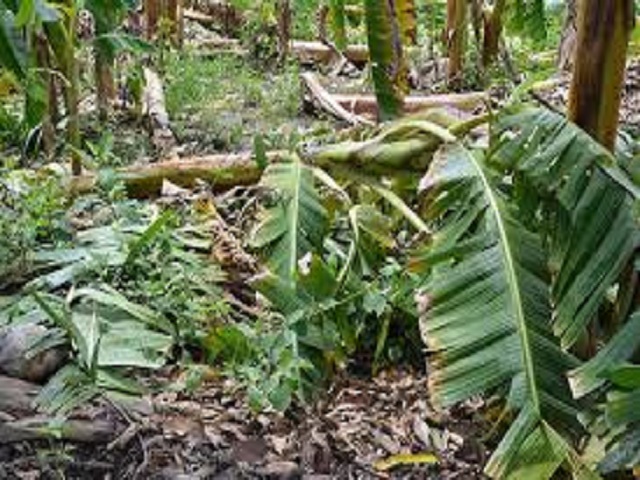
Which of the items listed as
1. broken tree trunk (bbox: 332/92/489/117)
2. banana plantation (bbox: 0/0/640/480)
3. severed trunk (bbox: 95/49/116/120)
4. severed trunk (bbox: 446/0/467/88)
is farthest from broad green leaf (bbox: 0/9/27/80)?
severed trunk (bbox: 446/0/467/88)

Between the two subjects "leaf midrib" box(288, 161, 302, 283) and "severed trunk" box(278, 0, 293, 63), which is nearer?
"leaf midrib" box(288, 161, 302, 283)

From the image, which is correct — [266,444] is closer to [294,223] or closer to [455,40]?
[294,223]

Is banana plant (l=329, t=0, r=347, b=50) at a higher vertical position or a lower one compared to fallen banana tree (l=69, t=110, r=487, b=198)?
higher

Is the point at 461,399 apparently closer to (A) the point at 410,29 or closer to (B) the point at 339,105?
(A) the point at 410,29

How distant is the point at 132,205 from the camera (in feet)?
11.4

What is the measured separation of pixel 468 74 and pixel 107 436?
5.07 m

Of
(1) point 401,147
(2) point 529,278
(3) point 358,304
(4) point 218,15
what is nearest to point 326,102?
(1) point 401,147

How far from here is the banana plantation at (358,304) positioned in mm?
2229

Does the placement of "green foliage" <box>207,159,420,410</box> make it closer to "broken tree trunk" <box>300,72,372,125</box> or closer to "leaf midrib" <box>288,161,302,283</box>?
"leaf midrib" <box>288,161,302,283</box>

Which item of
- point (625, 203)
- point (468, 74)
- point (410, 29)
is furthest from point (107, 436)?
point (468, 74)

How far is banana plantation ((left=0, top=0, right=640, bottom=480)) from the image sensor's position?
2229mm

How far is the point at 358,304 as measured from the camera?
2869 mm

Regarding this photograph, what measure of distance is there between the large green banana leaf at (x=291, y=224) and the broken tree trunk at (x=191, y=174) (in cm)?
73

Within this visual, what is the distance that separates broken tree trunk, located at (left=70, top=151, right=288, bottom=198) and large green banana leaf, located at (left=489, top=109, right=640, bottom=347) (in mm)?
1497
